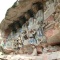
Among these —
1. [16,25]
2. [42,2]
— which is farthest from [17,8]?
[16,25]

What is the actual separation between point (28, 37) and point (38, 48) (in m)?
0.58

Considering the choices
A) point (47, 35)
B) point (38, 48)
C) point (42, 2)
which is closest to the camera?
point (47, 35)

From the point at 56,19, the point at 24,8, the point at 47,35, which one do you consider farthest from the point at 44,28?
the point at 24,8

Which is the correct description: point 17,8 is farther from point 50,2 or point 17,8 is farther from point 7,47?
point 7,47

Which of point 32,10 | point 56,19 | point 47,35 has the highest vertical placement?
point 32,10

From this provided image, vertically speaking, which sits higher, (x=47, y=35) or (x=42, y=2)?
(x=42, y=2)

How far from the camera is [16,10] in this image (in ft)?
13.7

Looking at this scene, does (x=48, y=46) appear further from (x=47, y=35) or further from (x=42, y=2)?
(x=42, y=2)

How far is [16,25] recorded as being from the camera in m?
5.00

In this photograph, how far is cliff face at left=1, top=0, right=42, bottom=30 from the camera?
3865mm

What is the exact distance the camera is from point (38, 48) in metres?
3.47

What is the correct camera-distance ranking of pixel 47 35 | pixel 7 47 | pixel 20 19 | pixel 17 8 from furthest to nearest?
pixel 7 47, pixel 20 19, pixel 17 8, pixel 47 35

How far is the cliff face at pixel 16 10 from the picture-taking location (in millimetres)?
3865

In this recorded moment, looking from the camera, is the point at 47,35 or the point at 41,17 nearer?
the point at 47,35
